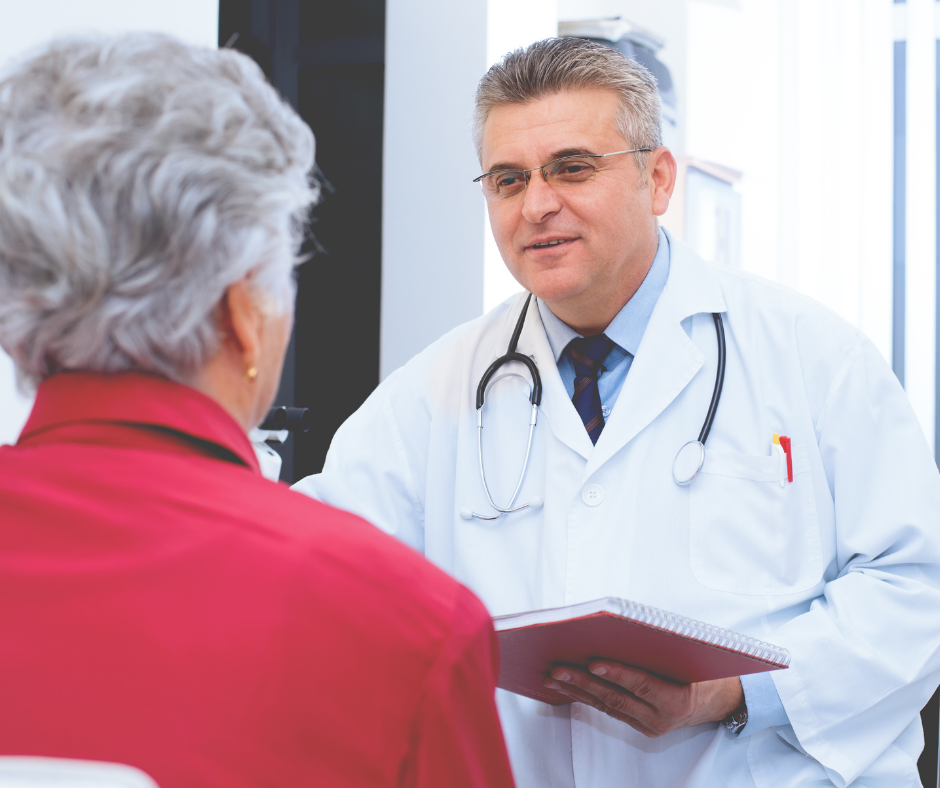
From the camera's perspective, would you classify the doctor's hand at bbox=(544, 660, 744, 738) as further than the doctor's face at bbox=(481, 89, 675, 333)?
No

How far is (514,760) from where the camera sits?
1.22 meters

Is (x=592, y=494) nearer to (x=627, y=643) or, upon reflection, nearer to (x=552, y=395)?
(x=552, y=395)

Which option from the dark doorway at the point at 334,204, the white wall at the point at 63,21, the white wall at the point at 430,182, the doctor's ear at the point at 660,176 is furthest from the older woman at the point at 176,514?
the white wall at the point at 430,182

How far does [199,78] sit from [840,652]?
0.97 meters

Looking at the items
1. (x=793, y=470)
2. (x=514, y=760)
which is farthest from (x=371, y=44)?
(x=514, y=760)

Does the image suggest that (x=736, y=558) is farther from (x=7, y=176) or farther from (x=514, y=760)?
(x=7, y=176)

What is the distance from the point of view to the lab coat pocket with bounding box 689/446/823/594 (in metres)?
1.17

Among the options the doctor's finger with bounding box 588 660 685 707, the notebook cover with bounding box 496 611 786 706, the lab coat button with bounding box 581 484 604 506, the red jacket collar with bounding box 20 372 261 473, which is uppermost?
the red jacket collar with bounding box 20 372 261 473

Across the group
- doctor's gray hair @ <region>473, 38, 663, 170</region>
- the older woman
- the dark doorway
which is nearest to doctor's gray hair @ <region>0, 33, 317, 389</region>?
the older woman

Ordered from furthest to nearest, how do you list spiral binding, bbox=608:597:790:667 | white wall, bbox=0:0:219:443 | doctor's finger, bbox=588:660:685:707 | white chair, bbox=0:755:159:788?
white wall, bbox=0:0:219:443 → doctor's finger, bbox=588:660:685:707 → spiral binding, bbox=608:597:790:667 → white chair, bbox=0:755:159:788

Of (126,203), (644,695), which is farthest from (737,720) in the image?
(126,203)

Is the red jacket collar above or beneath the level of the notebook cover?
above

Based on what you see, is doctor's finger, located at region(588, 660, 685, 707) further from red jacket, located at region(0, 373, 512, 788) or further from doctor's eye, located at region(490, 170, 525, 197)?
doctor's eye, located at region(490, 170, 525, 197)

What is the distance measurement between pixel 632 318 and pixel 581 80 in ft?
1.22
